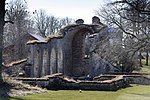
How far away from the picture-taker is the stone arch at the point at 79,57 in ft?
138

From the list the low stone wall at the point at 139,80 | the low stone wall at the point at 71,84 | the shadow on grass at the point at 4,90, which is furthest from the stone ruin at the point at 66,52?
the shadow on grass at the point at 4,90

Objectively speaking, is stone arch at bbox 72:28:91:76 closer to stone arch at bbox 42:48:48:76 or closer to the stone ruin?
the stone ruin

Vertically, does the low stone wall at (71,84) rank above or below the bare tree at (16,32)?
below

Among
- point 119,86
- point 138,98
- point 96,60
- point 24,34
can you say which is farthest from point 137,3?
point 24,34

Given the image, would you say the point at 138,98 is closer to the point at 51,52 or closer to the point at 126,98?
the point at 126,98

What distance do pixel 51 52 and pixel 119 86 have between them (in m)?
16.9

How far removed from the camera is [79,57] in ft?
140

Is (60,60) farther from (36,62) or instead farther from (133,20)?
(133,20)

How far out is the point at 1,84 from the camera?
731 inches

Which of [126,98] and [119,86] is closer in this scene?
[126,98]

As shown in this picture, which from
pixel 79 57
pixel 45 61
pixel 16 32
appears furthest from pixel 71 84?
pixel 16 32

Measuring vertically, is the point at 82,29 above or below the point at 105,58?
above

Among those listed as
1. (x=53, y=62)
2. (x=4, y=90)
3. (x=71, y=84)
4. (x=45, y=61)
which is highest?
(x=45, y=61)

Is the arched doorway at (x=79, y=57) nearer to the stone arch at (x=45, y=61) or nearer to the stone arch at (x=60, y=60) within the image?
the stone arch at (x=60, y=60)
